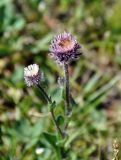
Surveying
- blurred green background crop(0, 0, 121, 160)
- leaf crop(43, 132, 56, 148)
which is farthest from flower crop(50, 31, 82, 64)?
leaf crop(43, 132, 56, 148)

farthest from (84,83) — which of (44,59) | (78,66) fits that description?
(44,59)

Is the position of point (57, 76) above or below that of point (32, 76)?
above

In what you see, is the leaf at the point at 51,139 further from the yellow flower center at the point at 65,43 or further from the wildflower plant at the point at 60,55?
the yellow flower center at the point at 65,43

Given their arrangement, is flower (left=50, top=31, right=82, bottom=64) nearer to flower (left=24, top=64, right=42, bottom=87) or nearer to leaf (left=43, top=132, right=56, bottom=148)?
flower (left=24, top=64, right=42, bottom=87)

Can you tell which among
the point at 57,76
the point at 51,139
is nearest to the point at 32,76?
the point at 51,139

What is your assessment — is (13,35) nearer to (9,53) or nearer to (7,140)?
(9,53)

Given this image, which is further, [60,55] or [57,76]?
[57,76]

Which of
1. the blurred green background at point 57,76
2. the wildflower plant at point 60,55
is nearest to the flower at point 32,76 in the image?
the wildflower plant at point 60,55

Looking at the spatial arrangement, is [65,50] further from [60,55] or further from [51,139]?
[51,139]

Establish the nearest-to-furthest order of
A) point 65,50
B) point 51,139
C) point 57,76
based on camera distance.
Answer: point 65,50 < point 51,139 < point 57,76

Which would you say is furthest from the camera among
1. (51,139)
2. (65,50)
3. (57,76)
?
(57,76)
